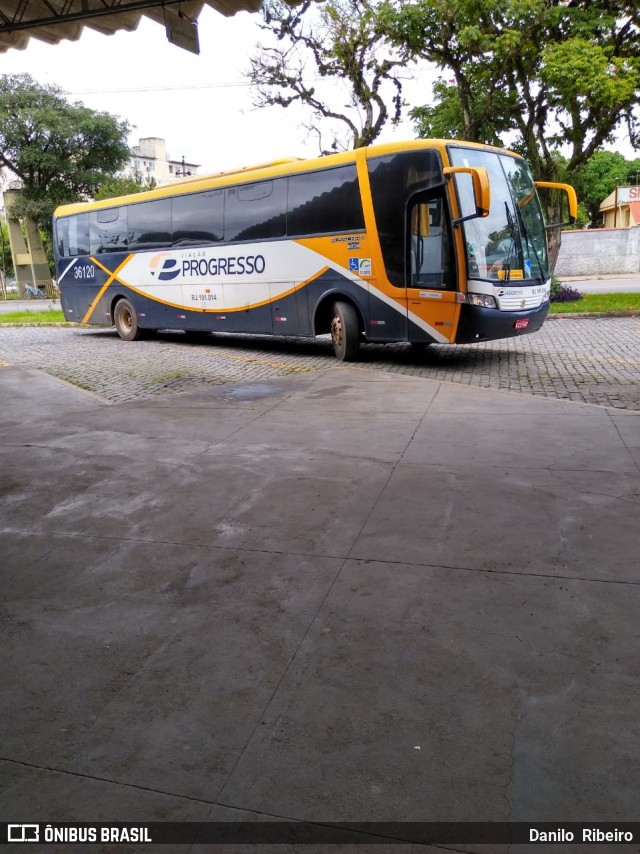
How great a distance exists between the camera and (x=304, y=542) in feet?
14.6

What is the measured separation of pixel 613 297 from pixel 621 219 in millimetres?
31059

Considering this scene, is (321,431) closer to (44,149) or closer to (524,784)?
(524,784)

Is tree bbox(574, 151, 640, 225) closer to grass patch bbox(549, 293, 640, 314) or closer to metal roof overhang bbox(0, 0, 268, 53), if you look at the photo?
grass patch bbox(549, 293, 640, 314)

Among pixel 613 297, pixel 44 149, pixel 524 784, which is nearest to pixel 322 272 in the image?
pixel 524 784

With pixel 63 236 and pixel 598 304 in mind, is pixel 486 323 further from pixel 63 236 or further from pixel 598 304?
pixel 63 236

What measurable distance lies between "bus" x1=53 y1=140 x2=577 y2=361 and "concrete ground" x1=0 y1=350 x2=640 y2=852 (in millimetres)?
4564

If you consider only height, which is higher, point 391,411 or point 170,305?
point 170,305

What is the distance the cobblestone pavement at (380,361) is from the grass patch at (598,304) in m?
0.88

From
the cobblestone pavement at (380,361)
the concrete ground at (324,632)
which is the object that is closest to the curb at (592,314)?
the cobblestone pavement at (380,361)

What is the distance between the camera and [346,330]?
12.1 metres

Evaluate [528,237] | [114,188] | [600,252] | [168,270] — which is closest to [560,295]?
[528,237]

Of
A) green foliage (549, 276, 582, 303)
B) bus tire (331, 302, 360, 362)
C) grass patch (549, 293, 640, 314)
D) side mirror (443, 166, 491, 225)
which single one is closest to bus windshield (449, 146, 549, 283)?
side mirror (443, 166, 491, 225)

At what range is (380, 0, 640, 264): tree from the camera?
51.4 ft

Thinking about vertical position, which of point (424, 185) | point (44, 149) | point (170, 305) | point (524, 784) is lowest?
point (524, 784)
